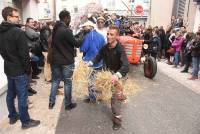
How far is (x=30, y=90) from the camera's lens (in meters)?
7.88

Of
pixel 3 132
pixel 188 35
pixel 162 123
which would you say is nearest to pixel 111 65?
pixel 162 123

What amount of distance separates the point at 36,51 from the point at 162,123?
5.59 metres

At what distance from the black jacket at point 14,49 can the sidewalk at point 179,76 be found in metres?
5.62

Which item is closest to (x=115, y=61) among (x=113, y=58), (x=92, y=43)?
(x=113, y=58)

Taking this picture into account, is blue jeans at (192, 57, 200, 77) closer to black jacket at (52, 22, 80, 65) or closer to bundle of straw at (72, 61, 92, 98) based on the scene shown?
black jacket at (52, 22, 80, 65)

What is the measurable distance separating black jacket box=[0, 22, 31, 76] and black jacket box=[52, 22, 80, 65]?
1059mm

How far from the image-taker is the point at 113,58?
5547mm

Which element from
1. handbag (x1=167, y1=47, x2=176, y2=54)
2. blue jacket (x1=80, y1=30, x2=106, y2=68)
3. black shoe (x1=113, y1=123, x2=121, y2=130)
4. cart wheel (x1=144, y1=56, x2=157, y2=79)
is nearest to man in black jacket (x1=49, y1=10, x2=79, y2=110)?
blue jacket (x1=80, y1=30, x2=106, y2=68)

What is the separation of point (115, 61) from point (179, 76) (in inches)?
240

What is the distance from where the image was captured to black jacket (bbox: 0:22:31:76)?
197 inches

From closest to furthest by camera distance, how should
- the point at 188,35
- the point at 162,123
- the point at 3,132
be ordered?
the point at 3,132, the point at 162,123, the point at 188,35

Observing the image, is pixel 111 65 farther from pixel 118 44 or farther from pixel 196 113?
pixel 196 113

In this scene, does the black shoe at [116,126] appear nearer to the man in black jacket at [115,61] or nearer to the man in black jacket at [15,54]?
the man in black jacket at [115,61]

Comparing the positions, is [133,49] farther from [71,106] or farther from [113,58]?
[113,58]
